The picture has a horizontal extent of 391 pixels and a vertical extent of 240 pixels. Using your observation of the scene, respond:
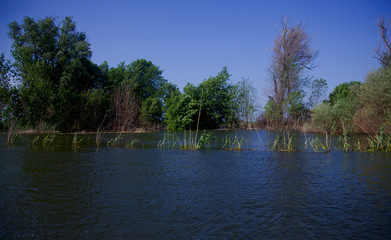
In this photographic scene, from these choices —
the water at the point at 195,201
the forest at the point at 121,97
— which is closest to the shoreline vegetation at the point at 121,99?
the forest at the point at 121,97

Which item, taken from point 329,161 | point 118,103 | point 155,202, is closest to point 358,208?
point 155,202

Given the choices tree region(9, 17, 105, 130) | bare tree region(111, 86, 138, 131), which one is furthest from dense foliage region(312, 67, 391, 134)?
tree region(9, 17, 105, 130)

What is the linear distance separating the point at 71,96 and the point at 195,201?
2973 centimetres

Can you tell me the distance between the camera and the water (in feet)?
12.0

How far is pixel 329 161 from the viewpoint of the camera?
30.3 ft

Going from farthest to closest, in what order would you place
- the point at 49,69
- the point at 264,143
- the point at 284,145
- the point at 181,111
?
the point at 181,111, the point at 49,69, the point at 264,143, the point at 284,145

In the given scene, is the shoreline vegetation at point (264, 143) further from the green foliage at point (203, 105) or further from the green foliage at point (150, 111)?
the green foliage at point (203, 105)

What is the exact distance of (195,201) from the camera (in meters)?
4.91

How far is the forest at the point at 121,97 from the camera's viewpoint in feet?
79.4

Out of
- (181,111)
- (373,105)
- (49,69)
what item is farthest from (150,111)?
(373,105)

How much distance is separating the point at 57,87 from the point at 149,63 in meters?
28.3

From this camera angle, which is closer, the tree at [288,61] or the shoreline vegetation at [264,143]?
the shoreline vegetation at [264,143]

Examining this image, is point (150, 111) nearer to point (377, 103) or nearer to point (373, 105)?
point (373, 105)

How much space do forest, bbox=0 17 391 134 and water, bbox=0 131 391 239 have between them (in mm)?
14048
